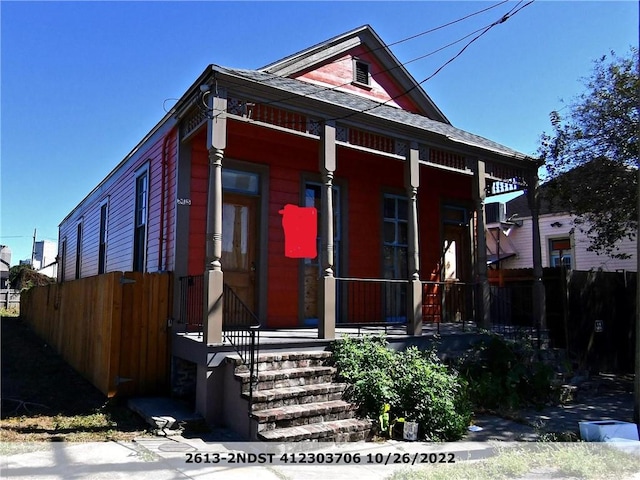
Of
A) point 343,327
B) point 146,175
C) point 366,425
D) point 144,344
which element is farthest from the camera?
point 146,175

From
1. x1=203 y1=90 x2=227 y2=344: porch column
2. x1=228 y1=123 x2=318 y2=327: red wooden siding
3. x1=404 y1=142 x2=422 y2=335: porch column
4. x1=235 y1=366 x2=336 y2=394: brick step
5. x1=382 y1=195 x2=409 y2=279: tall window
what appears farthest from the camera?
x1=382 y1=195 x2=409 y2=279: tall window

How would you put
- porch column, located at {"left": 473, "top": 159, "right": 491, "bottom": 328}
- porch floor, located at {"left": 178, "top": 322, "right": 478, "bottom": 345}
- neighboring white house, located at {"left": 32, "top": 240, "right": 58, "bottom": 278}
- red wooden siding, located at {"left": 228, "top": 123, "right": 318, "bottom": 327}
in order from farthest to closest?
neighboring white house, located at {"left": 32, "top": 240, "right": 58, "bottom": 278} → porch column, located at {"left": 473, "top": 159, "right": 491, "bottom": 328} → red wooden siding, located at {"left": 228, "top": 123, "right": 318, "bottom": 327} → porch floor, located at {"left": 178, "top": 322, "right": 478, "bottom": 345}

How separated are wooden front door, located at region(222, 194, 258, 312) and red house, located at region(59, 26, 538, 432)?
2cm

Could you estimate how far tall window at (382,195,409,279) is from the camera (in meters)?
10.2

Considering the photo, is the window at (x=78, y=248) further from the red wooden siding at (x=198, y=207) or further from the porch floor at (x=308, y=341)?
the porch floor at (x=308, y=341)

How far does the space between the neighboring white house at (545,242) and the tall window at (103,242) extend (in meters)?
14.0

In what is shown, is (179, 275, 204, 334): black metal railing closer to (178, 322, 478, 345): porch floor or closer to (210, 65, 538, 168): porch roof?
(178, 322, 478, 345): porch floor

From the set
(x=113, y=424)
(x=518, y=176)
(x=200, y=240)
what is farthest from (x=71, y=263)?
(x=518, y=176)

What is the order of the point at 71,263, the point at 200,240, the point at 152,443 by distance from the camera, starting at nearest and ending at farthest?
the point at 152,443 < the point at 200,240 < the point at 71,263

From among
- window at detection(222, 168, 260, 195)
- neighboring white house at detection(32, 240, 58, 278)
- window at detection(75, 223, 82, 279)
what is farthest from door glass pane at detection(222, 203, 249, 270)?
neighboring white house at detection(32, 240, 58, 278)

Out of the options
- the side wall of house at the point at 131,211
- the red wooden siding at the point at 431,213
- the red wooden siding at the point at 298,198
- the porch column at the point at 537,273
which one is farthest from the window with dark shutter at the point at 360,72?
the side wall of house at the point at 131,211

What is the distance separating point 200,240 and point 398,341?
3.36 m

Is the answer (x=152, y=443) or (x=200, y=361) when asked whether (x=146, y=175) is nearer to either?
(x=200, y=361)

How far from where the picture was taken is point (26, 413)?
6.26 meters
